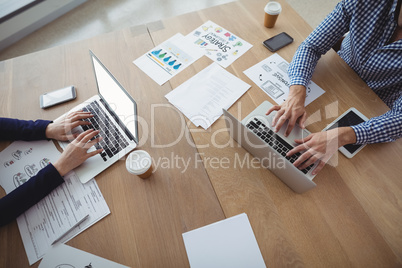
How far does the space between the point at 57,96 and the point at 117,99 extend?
33 cm

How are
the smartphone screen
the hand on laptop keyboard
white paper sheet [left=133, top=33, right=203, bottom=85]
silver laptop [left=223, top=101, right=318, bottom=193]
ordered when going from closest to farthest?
1. silver laptop [left=223, top=101, right=318, bottom=193]
2. the hand on laptop keyboard
3. the smartphone screen
4. white paper sheet [left=133, top=33, right=203, bottom=85]

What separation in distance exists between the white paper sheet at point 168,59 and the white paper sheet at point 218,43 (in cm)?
5

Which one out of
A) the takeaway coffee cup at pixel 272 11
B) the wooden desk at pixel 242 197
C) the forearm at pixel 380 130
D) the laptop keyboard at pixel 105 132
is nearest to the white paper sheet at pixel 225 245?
the wooden desk at pixel 242 197

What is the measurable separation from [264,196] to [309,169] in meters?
0.19

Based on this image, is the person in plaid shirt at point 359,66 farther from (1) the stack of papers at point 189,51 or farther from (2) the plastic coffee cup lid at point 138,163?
(2) the plastic coffee cup lid at point 138,163

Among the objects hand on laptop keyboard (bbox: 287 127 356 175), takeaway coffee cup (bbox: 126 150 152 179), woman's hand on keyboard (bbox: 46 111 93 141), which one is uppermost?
hand on laptop keyboard (bbox: 287 127 356 175)

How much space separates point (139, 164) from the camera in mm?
743

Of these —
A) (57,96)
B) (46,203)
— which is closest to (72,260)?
(46,203)

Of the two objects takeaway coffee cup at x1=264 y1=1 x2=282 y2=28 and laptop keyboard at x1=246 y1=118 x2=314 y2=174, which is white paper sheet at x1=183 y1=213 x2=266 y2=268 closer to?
laptop keyboard at x1=246 y1=118 x2=314 y2=174

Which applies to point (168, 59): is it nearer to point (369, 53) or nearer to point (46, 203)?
point (46, 203)

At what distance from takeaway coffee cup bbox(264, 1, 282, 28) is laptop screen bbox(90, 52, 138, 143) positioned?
2.59ft

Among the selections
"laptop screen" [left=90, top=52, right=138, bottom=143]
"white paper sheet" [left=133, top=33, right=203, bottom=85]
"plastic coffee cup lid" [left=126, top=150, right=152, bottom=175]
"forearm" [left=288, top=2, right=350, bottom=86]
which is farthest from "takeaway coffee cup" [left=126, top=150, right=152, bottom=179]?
"forearm" [left=288, top=2, right=350, bottom=86]

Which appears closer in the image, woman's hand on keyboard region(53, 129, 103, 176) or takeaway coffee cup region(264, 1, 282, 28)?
woman's hand on keyboard region(53, 129, 103, 176)

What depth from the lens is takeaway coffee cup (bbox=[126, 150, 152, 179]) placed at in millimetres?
726
